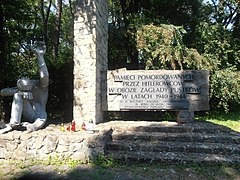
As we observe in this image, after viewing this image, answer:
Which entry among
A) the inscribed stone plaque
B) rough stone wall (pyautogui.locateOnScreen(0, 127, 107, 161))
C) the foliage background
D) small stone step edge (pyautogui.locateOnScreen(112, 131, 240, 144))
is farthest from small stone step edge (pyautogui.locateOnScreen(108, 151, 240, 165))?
the foliage background

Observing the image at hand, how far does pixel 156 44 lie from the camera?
22.3 ft

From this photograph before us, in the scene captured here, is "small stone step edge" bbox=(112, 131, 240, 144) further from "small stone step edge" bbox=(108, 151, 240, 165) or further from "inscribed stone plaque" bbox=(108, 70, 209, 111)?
"inscribed stone plaque" bbox=(108, 70, 209, 111)

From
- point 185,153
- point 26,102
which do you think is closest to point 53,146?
point 26,102

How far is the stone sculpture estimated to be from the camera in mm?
4514

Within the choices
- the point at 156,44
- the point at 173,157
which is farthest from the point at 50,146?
the point at 156,44

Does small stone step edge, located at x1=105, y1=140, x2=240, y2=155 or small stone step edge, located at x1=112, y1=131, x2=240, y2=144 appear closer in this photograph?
small stone step edge, located at x1=105, y1=140, x2=240, y2=155

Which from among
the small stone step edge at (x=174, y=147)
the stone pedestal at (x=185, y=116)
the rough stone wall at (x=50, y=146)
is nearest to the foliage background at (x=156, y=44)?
the stone pedestal at (x=185, y=116)

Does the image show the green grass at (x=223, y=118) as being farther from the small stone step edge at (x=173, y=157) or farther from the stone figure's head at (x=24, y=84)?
the stone figure's head at (x=24, y=84)

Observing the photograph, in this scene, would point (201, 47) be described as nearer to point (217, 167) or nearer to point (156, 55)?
point (156, 55)

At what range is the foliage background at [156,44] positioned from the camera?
683 cm

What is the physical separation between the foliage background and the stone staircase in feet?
7.91

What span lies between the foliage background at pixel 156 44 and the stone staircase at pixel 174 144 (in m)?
2.41

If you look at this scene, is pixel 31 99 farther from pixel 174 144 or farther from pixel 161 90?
pixel 174 144

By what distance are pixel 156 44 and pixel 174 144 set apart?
11.1 ft
